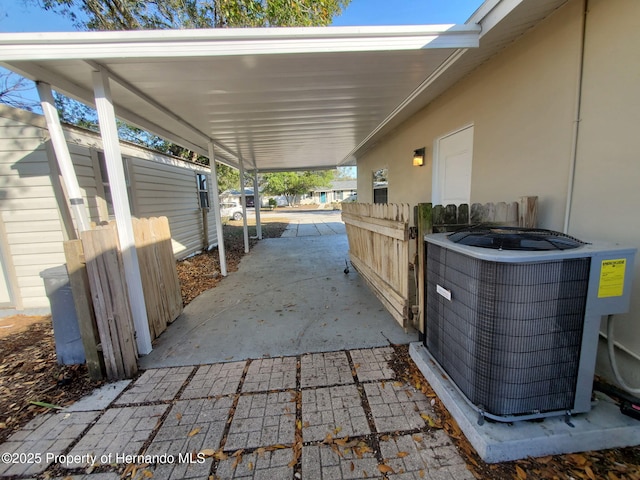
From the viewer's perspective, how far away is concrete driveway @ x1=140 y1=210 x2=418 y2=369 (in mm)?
2730

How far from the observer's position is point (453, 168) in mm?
3822

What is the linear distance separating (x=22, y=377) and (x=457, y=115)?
18.7 ft

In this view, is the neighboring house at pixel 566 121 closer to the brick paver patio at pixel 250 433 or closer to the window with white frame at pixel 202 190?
the brick paver patio at pixel 250 433

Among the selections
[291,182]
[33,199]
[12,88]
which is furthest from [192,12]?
[291,182]

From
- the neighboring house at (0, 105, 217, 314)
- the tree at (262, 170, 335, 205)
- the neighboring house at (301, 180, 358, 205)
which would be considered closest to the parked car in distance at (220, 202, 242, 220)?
the tree at (262, 170, 335, 205)

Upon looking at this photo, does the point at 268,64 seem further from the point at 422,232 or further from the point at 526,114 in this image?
the point at 526,114

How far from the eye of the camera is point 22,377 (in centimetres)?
246

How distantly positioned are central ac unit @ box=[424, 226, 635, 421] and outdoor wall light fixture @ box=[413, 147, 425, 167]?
127 inches

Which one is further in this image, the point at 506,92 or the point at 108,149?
the point at 506,92

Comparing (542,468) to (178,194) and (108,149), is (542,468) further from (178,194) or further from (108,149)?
(178,194)

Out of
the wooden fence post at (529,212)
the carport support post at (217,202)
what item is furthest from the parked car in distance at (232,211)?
the wooden fence post at (529,212)

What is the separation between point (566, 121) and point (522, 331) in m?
1.87

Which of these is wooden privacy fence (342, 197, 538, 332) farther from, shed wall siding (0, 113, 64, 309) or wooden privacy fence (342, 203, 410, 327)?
shed wall siding (0, 113, 64, 309)

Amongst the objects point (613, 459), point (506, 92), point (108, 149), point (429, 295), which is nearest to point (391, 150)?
point (506, 92)
